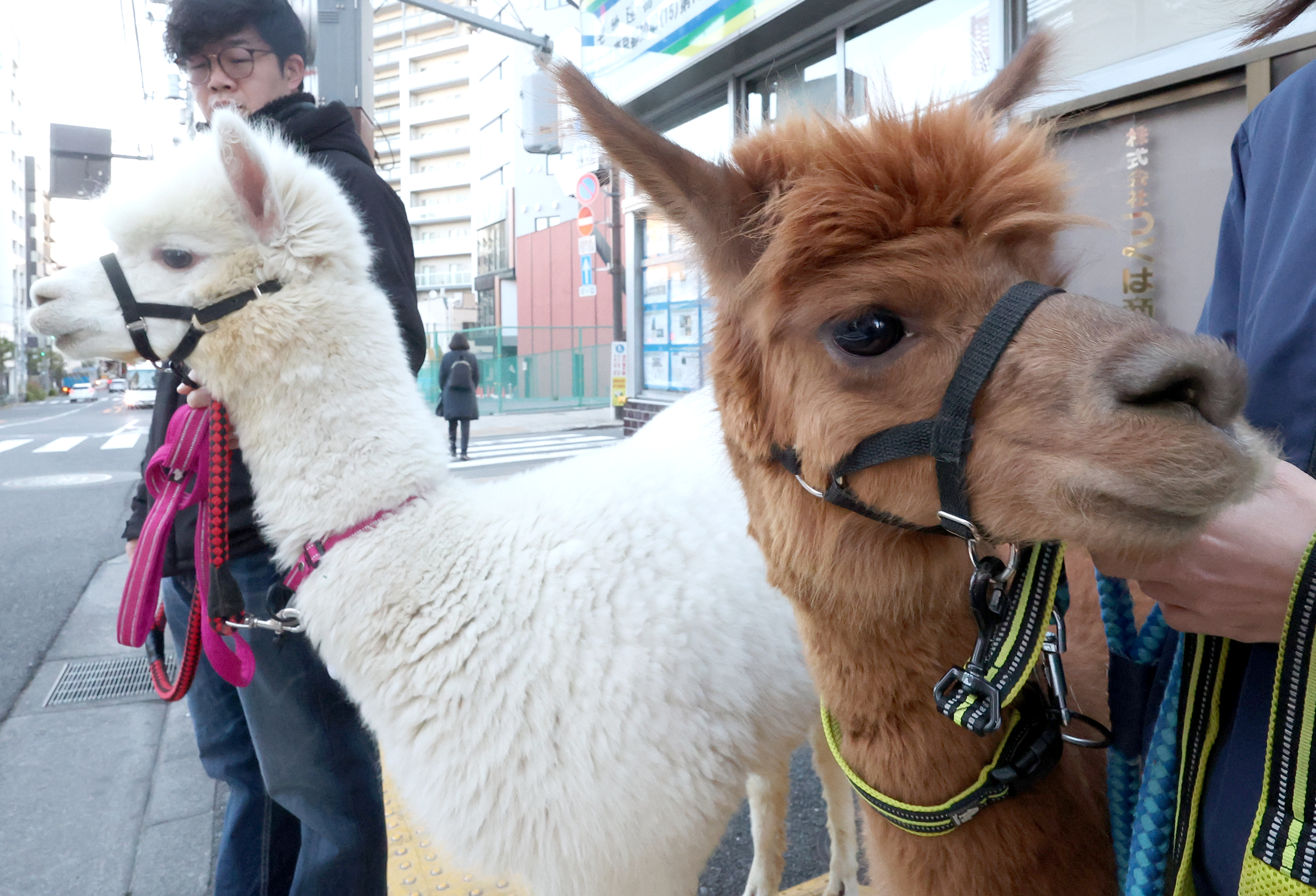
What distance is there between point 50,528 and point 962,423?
8502 millimetres

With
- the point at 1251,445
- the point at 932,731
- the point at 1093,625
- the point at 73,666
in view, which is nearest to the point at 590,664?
the point at 932,731

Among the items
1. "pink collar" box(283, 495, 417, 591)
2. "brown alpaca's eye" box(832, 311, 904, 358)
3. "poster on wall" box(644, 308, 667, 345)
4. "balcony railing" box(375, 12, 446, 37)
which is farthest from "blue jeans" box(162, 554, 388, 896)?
"balcony railing" box(375, 12, 446, 37)

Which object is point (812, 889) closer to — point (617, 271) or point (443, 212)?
point (617, 271)

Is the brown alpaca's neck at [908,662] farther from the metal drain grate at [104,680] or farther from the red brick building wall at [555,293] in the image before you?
the red brick building wall at [555,293]

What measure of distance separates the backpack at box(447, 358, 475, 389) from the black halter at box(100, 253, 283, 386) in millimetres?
9991

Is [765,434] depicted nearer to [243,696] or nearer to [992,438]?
[992,438]

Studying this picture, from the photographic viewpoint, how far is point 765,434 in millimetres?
1007

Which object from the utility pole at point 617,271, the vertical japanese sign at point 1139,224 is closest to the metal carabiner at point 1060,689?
the vertical japanese sign at point 1139,224

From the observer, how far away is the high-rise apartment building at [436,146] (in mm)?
65188

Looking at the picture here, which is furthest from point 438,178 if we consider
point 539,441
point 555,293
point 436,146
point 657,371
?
point 657,371

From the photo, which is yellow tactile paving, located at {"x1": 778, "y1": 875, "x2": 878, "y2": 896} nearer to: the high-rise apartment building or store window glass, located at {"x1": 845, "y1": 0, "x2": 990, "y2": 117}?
store window glass, located at {"x1": 845, "y1": 0, "x2": 990, "y2": 117}

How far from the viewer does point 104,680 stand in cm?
386

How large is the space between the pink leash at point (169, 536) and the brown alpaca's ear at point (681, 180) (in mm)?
1144

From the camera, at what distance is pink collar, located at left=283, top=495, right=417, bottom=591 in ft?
5.12
